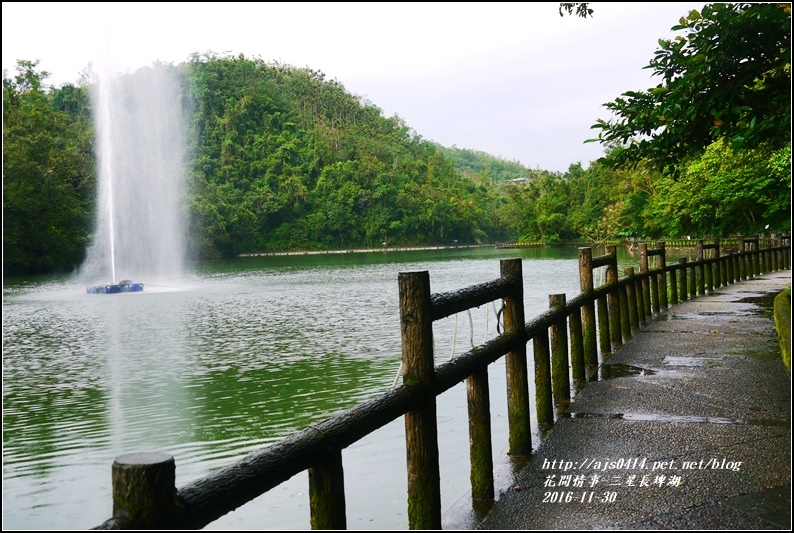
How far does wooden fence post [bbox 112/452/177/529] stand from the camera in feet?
5.11

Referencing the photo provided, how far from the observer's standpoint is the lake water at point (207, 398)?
19.8 ft

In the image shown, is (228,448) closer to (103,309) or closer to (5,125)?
(103,309)

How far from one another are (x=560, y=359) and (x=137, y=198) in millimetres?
62925

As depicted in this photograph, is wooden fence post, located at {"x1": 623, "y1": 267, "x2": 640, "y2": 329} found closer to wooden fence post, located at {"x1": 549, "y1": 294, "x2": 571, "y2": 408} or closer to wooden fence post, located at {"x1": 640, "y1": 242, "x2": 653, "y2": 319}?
wooden fence post, located at {"x1": 640, "y1": 242, "x2": 653, "y2": 319}

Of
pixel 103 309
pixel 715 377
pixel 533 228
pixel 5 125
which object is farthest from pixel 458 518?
pixel 533 228

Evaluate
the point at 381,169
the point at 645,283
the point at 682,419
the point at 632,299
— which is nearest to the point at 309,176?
the point at 381,169

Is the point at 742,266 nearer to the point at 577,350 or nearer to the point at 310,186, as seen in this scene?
the point at 577,350

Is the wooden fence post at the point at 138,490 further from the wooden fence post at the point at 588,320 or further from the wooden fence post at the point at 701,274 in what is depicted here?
the wooden fence post at the point at 701,274

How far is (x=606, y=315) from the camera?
7184 millimetres

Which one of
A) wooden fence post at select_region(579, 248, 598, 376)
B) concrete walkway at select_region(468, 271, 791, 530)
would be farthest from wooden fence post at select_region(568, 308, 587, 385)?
wooden fence post at select_region(579, 248, 598, 376)

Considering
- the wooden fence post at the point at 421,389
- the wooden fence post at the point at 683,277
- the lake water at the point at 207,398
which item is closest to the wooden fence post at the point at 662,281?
the wooden fence post at the point at 683,277

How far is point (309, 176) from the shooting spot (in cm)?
10550

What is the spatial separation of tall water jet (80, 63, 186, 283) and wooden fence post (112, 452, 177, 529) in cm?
3891

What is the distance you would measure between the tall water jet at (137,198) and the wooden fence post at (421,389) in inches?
1489
